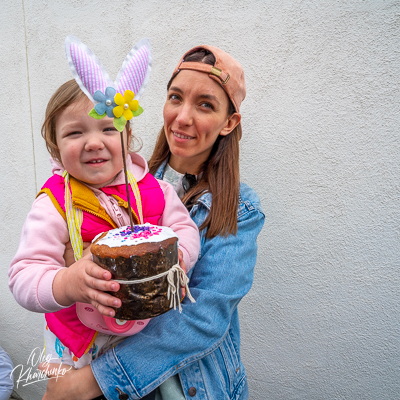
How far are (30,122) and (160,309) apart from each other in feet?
7.38

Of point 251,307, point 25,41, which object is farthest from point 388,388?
point 25,41

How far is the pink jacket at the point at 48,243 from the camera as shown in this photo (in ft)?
3.01

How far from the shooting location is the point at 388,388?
1.90 metres

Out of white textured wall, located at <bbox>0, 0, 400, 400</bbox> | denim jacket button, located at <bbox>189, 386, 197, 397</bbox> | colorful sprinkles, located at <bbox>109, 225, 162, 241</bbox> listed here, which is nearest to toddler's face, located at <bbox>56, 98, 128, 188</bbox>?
colorful sprinkles, located at <bbox>109, 225, 162, 241</bbox>

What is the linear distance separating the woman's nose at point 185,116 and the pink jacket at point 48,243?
1.01 ft

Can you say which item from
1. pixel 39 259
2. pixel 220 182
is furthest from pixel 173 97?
pixel 39 259

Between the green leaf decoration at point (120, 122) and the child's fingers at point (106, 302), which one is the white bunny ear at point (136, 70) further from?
the child's fingers at point (106, 302)

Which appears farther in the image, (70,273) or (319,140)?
(319,140)

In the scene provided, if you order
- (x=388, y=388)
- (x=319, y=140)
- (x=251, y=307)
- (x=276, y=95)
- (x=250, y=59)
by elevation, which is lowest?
(x=388, y=388)

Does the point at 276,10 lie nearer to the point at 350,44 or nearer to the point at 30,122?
the point at 350,44

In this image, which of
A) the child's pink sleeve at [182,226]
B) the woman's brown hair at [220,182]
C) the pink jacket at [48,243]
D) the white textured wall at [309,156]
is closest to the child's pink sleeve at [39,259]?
the pink jacket at [48,243]

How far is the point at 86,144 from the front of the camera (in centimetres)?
106

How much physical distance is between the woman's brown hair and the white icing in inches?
17.3

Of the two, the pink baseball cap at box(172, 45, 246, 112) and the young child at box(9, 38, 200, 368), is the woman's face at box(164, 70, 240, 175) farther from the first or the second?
the young child at box(9, 38, 200, 368)
